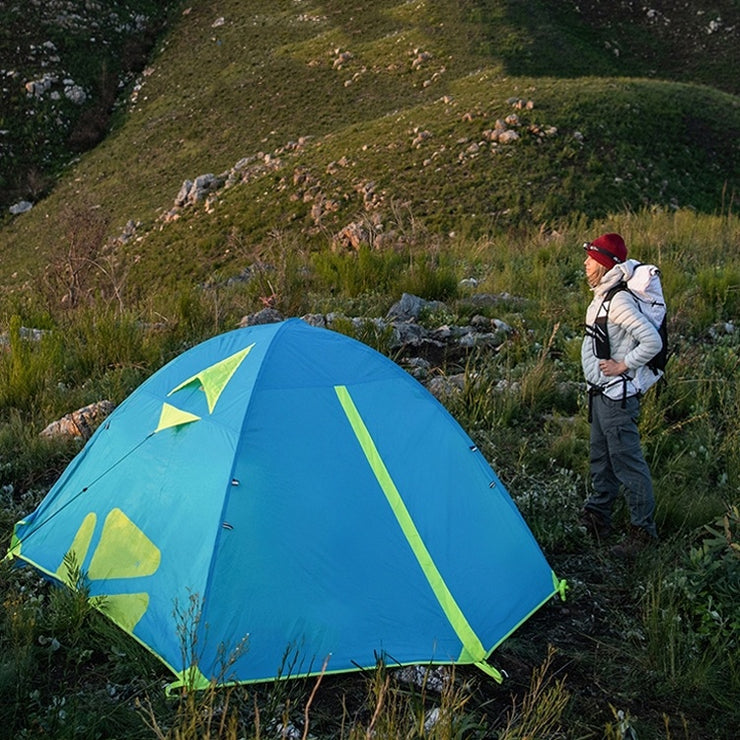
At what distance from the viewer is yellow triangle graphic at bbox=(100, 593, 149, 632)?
3.09m

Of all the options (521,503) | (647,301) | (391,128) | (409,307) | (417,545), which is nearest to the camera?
(417,545)

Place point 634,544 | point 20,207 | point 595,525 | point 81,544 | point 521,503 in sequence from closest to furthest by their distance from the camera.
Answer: point 81,544 < point 634,544 < point 595,525 < point 521,503 < point 20,207

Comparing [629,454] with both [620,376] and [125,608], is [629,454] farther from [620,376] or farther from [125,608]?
[125,608]

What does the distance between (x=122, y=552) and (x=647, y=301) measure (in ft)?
9.33

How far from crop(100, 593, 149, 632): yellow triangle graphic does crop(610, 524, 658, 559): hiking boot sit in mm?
2388

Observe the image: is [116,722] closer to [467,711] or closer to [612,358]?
[467,711]

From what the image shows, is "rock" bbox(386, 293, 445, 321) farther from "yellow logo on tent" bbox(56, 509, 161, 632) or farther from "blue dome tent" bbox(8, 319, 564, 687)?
"yellow logo on tent" bbox(56, 509, 161, 632)

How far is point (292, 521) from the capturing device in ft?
10.3

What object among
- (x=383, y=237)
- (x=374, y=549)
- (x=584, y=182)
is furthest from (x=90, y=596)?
(x=584, y=182)

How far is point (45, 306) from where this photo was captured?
7.77m

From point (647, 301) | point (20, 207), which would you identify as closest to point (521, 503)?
point (647, 301)

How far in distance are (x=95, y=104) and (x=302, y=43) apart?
32.2ft

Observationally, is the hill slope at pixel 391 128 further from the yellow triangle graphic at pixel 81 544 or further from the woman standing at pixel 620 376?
the woman standing at pixel 620 376

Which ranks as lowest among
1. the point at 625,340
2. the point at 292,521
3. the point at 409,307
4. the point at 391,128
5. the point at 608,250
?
the point at 391,128
